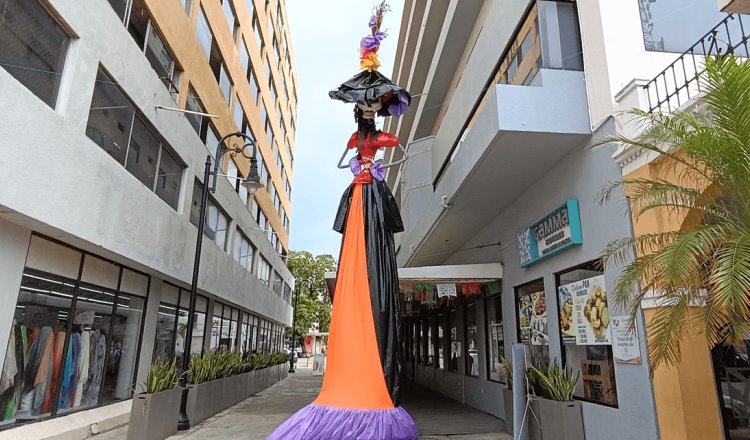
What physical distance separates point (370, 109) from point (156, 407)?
20.7ft

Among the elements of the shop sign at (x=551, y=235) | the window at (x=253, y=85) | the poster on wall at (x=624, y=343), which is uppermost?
the window at (x=253, y=85)

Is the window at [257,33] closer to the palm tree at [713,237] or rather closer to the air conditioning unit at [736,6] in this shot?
the air conditioning unit at [736,6]

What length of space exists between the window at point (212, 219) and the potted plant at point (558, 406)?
10904 mm

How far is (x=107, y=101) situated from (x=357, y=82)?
5.72 meters

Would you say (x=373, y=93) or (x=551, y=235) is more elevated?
(x=373, y=93)

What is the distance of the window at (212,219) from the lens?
14.8m

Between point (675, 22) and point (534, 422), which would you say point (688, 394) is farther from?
point (675, 22)

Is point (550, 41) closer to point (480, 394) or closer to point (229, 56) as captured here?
point (480, 394)

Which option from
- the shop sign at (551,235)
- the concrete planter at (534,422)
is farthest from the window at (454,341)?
the concrete planter at (534,422)

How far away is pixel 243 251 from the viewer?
72.7ft

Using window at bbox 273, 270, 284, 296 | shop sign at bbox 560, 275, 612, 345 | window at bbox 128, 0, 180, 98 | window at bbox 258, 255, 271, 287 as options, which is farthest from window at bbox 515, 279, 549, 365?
window at bbox 273, 270, 284, 296

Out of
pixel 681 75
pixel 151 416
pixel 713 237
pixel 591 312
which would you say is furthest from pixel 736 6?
pixel 151 416

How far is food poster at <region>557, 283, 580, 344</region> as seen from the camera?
814 cm

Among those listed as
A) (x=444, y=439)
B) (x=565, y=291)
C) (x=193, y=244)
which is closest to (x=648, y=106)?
(x=565, y=291)
